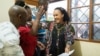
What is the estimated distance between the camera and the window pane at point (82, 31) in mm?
2101

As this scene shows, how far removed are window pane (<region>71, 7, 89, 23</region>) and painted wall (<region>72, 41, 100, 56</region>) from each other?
31 cm

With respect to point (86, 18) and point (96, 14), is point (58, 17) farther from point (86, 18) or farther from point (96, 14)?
point (96, 14)

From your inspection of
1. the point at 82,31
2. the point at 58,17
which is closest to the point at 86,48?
the point at 82,31

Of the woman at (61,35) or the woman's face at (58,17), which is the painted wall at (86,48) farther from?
the woman's face at (58,17)

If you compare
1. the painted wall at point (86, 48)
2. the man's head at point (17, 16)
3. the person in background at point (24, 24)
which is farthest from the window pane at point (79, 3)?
the man's head at point (17, 16)

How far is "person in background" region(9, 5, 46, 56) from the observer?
1.04m

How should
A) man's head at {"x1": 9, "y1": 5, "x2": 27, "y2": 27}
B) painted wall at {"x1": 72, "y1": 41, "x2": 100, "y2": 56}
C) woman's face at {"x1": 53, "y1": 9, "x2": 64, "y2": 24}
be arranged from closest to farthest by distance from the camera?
1. man's head at {"x1": 9, "y1": 5, "x2": 27, "y2": 27}
2. painted wall at {"x1": 72, "y1": 41, "x2": 100, "y2": 56}
3. woman's face at {"x1": 53, "y1": 9, "x2": 64, "y2": 24}

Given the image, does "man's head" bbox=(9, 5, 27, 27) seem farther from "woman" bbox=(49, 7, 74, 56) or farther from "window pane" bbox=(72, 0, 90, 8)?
"window pane" bbox=(72, 0, 90, 8)

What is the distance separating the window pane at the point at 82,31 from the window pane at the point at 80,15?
0.07 meters

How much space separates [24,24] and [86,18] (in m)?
1.22

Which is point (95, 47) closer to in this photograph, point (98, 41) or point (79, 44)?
point (98, 41)

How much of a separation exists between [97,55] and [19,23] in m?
1.25

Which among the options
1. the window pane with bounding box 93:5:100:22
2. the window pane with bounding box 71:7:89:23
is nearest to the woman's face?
the window pane with bounding box 71:7:89:23

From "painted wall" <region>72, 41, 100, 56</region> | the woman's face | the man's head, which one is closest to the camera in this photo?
the man's head
